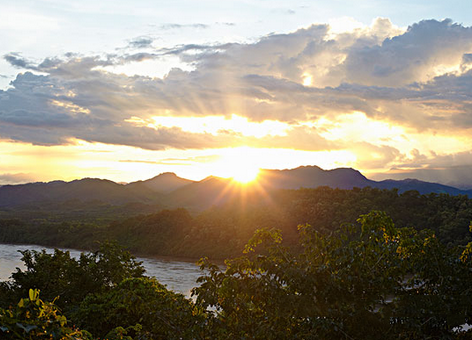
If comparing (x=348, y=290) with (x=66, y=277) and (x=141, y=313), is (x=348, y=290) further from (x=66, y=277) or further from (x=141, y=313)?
(x=66, y=277)

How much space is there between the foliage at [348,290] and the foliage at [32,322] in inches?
187

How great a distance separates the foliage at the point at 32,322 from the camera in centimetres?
590

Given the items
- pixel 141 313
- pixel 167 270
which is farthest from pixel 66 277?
pixel 167 270

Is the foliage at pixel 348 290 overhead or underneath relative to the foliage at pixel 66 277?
overhead

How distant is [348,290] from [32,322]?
6797 millimetres

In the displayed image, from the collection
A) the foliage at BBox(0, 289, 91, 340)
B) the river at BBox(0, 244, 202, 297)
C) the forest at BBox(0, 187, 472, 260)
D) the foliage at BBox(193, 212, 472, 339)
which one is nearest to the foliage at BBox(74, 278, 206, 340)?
the foliage at BBox(193, 212, 472, 339)

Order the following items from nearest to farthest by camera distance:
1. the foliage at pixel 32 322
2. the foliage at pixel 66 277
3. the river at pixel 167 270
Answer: the foliage at pixel 32 322 < the foliage at pixel 66 277 < the river at pixel 167 270

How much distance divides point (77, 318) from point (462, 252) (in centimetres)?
1474

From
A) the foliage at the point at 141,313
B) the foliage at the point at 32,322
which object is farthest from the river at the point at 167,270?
the foliage at the point at 32,322

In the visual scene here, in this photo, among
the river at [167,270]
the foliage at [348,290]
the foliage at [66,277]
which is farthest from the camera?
the river at [167,270]

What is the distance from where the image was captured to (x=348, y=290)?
10414 millimetres

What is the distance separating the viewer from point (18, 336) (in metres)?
5.91

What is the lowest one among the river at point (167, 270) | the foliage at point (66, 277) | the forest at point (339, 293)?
the river at point (167, 270)

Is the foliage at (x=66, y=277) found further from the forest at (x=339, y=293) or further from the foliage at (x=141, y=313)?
the forest at (x=339, y=293)
